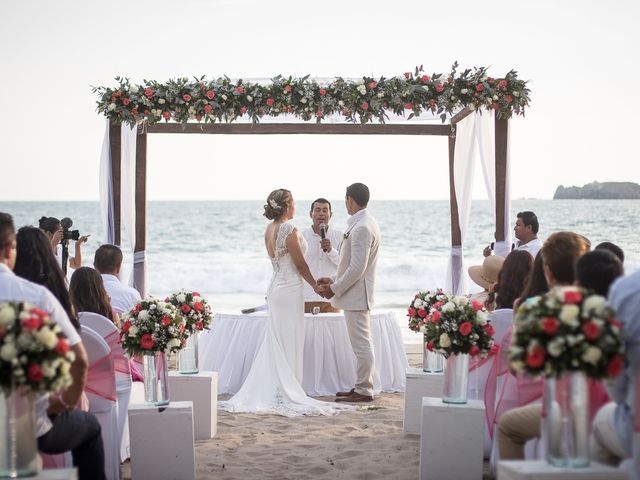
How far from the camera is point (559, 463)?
310cm

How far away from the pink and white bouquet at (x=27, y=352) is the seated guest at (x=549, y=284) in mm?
1995

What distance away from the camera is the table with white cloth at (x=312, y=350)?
25.7ft

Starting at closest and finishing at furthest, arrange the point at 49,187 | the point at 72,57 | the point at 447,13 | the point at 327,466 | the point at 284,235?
the point at 327,466
the point at 284,235
the point at 447,13
the point at 72,57
the point at 49,187

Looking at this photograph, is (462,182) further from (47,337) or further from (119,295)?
(47,337)

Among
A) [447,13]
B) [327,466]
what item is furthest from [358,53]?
[327,466]

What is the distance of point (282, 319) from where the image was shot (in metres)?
7.46

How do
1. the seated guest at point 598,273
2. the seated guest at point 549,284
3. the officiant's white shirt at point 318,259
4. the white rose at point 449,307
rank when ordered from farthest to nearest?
the officiant's white shirt at point 318,259
the white rose at point 449,307
the seated guest at point 549,284
the seated guest at point 598,273

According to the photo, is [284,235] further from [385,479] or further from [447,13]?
[447,13]

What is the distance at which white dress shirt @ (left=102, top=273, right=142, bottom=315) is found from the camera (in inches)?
232

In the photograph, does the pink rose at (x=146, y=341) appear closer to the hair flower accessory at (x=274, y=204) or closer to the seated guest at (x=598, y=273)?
the seated guest at (x=598, y=273)

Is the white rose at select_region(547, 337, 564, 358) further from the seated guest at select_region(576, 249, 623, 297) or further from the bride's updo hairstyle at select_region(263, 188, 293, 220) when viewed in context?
the bride's updo hairstyle at select_region(263, 188, 293, 220)

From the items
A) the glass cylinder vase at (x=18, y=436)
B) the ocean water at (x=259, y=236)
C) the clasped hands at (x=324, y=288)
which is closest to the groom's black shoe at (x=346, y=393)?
the clasped hands at (x=324, y=288)

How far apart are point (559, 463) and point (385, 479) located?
202 centimetres

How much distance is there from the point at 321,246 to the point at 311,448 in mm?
2918
